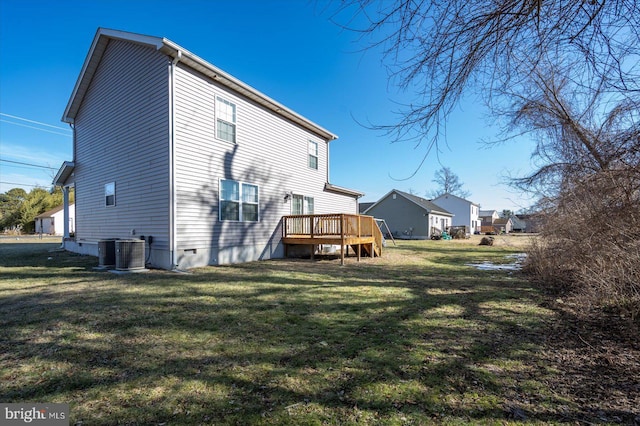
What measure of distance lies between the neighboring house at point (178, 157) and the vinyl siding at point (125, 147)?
0.03 metres

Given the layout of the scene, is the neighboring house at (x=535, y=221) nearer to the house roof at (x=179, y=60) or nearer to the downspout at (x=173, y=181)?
the house roof at (x=179, y=60)

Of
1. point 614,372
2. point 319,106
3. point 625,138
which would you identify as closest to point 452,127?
point 625,138

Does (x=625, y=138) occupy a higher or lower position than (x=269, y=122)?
lower

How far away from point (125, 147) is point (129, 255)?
12.7ft

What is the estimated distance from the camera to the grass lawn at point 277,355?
2170mm

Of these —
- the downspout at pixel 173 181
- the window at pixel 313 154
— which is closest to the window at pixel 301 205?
the window at pixel 313 154

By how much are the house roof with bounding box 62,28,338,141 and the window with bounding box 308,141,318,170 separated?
583 millimetres

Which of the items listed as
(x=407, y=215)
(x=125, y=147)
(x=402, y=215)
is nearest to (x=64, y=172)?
(x=125, y=147)

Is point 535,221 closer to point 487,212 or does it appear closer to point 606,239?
point 606,239

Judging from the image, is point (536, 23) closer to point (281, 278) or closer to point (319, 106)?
Result: point (281, 278)

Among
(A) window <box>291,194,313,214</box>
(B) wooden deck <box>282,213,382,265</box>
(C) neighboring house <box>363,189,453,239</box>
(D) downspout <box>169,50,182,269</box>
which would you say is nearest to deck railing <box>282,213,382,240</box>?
(B) wooden deck <box>282,213,382,265</box>

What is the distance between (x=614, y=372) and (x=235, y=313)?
170 inches

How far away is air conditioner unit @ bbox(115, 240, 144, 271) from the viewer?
775 centimetres

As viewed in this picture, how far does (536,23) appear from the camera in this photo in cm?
273
